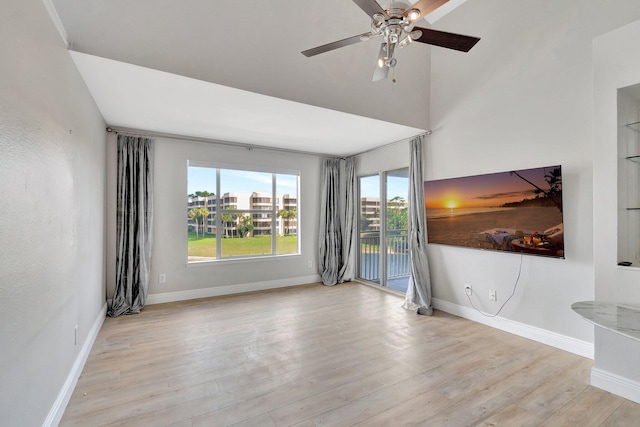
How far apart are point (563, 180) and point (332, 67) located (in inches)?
100

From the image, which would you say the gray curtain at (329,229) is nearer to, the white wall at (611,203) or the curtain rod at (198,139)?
the curtain rod at (198,139)

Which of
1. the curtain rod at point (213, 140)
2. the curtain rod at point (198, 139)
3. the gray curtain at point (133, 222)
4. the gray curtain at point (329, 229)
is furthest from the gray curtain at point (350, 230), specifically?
the gray curtain at point (133, 222)

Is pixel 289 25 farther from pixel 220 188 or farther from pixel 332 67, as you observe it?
pixel 220 188

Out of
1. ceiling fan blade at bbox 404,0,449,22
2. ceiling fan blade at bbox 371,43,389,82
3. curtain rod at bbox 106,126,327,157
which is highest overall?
ceiling fan blade at bbox 404,0,449,22

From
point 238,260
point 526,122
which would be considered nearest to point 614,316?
point 526,122

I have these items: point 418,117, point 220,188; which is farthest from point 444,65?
point 220,188

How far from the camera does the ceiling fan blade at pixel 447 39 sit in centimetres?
183

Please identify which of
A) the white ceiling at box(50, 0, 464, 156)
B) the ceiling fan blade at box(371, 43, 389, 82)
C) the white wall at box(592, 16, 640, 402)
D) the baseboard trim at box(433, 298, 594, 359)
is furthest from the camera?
the baseboard trim at box(433, 298, 594, 359)

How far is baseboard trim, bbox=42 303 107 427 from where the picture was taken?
1717 millimetres

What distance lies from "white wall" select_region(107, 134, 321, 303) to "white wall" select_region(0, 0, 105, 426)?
163 centimetres

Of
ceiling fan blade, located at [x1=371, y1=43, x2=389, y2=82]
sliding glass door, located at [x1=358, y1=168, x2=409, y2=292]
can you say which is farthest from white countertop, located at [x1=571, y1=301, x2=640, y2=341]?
sliding glass door, located at [x1=358, y1=168, x2=409, y2=292]

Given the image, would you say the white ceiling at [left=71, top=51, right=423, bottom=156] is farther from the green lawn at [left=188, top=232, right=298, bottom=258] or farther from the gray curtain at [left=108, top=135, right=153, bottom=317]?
the green lawn at [left=188, top=232, right=298, bottom=258]

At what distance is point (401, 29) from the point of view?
5.78ft

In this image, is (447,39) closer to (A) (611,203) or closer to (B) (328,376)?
(A) (611,203)
